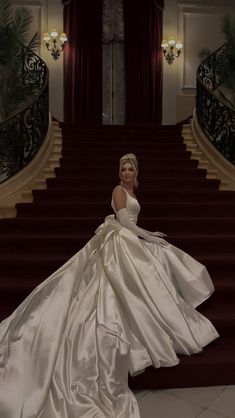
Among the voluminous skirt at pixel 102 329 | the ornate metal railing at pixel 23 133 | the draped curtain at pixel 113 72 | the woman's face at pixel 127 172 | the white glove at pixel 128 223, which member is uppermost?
the draped curtain at pixel 113 72

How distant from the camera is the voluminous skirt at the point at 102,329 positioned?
2.28 meters

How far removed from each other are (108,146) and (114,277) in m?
4.25

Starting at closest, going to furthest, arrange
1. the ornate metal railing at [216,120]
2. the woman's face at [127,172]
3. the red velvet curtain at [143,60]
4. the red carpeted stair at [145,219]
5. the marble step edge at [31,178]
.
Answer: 1. the red carpeted stair at [145,219]
2. the woman's face at [127,172]
3. the marble step edge at [31,178]
4. the ornate metal railing at [216,120]
5. the red velvet curtain at [143,60]

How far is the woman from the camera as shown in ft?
7.48

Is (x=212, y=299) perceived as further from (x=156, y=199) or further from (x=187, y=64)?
(x=187, y=64)

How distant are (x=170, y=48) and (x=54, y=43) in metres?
2.87

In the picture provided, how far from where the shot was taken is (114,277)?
284cm

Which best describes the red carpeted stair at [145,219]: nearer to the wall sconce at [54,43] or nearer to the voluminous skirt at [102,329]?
the voluminous skirt at [102,329]

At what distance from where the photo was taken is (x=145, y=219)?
4.65 metres

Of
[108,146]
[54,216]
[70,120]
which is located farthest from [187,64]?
[54,216]

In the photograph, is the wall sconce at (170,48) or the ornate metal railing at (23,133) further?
the wall sconce at (170,48)

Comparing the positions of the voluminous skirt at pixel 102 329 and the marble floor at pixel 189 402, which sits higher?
the voluminous skirt at pixel 102 329

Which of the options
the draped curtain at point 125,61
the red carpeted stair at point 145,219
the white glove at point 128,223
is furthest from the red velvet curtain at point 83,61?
the white glove at point 128,223

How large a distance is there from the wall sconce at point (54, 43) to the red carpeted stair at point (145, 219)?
3.25 m
